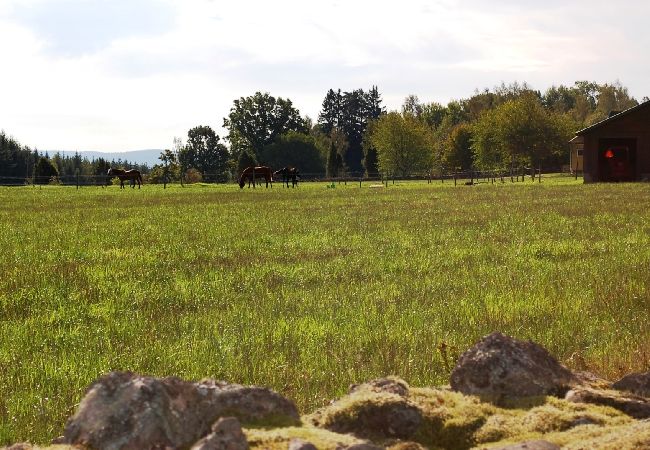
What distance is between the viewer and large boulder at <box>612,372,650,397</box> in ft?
12.7

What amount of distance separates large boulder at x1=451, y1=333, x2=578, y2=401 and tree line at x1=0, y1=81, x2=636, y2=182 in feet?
283

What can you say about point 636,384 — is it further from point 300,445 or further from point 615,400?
point 300,445

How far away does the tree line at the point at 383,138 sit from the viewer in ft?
332

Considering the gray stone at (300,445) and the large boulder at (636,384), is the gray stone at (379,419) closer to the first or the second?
the gray stone at (300,445)

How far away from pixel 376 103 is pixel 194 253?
610 ft

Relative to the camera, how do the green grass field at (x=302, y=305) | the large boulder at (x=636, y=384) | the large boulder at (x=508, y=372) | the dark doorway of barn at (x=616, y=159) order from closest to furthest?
the large boulder at (x=508, y=372) < the large boulder at (x=636, y=384) < the green grass field at (x=302, y=305) < the dark doorway of barn at (x=616, y=159)

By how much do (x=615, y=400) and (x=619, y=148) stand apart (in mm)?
64507

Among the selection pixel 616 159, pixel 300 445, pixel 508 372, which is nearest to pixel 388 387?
pixel 508 372

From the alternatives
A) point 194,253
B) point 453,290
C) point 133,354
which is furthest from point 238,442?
point 194,253

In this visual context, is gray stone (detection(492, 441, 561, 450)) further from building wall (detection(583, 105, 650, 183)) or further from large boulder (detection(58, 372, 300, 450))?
building wall (detection(583, 105, 650, 183))

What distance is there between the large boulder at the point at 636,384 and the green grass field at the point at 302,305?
7.31ft

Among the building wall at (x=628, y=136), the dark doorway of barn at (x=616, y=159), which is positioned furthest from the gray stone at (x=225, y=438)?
the dark doorway of barn at (x=616, y=159)

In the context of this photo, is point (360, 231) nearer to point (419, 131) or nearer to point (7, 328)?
point (7, 328)

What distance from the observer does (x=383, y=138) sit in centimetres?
12200
